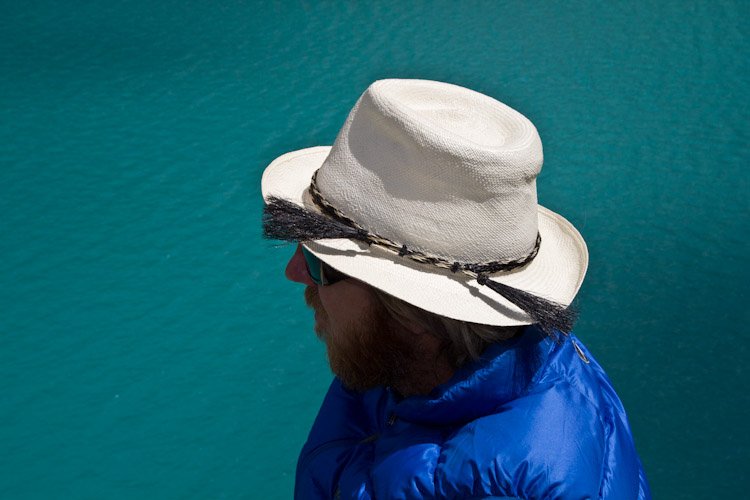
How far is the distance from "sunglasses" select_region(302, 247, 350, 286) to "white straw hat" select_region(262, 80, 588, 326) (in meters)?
0.05

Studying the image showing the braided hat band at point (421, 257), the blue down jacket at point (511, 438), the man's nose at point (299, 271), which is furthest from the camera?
the man's nose at point (299, 271)

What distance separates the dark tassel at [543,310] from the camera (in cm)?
101

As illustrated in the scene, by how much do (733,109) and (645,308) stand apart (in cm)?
245

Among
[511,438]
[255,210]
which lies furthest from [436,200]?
[255,210]

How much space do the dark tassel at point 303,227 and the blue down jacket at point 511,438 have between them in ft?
0.93

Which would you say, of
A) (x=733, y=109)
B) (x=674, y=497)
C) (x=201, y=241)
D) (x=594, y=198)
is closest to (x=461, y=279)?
(x=674, y=497)

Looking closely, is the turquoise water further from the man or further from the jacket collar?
the jacket collar

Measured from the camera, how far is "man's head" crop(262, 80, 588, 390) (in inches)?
40.4

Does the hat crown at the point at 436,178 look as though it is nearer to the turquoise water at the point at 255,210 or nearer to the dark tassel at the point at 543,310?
the dark tassel at the point at 543,310

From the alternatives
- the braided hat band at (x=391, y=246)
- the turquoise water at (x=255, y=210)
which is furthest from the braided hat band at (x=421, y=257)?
the turquoise water at (x=255, y=210)

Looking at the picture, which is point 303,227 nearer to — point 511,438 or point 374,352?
point 374,352

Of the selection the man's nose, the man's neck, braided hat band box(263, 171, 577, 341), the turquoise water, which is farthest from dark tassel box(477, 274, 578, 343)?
the turquoise water

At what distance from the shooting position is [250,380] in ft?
9.89

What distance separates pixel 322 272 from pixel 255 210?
9.57 ft
